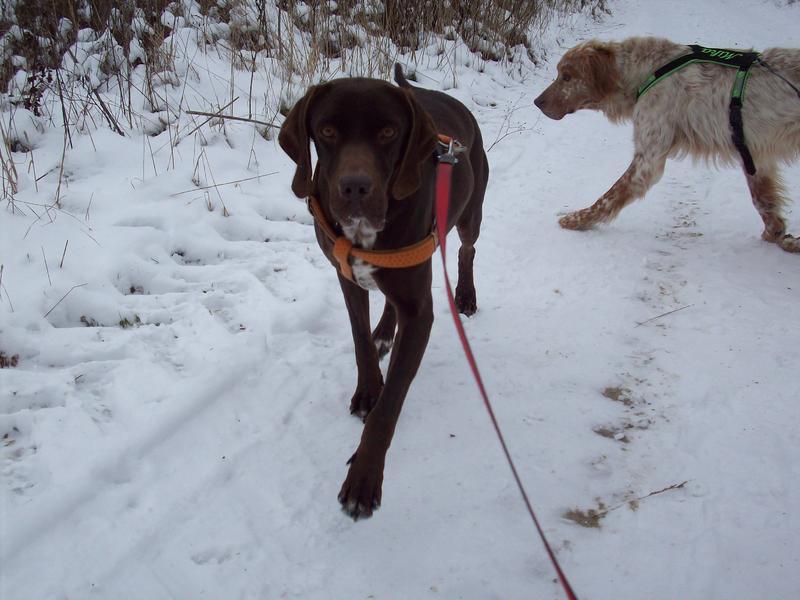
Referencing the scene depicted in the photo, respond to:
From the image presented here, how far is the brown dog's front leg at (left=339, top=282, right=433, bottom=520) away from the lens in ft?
5.91

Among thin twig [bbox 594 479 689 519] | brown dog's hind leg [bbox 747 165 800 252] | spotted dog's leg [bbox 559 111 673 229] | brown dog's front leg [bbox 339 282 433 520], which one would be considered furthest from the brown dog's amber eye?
brown dog's hind leg [bbox 747 165 800 252]

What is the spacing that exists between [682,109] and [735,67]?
1.22 feet

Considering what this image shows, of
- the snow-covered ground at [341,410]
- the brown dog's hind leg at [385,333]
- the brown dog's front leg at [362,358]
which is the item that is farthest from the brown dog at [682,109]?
the brown dog's front leg at [362,358]

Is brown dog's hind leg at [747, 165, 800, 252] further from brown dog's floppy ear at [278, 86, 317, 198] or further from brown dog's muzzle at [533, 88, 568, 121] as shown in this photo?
brown dog's floppy ear at [278, 86, 317, 198]

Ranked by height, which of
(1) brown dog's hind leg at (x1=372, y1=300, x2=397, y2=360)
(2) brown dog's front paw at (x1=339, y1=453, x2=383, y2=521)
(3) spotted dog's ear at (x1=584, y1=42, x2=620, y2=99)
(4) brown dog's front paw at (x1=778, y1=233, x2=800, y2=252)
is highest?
(3) spotted dog's ear at (x1=584, y1=42, x2=620, y2=99)

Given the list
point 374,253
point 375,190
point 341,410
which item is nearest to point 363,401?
point 341,410

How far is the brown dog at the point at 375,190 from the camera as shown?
1805 millimetres

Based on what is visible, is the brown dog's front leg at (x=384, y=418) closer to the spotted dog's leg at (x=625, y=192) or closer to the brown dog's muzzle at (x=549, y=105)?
the spotted dog's leg at (x=625, y=192)

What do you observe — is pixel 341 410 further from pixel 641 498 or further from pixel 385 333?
pixel 641 498

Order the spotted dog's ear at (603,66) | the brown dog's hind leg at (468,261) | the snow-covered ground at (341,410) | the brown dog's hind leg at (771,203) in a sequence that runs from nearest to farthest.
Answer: the snow-covered ground at (341,410) → the brown dog's hind leg at (468,261) → the brown dog's hind leg at (771,203) → the spotted dog's ear at (603,66)

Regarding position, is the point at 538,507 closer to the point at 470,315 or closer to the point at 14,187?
the point at 470,315

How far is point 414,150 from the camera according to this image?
6.23 feet

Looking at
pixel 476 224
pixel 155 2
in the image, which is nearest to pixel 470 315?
pixel 476 224

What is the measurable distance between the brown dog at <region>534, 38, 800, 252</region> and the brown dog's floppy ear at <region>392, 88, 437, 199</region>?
2412 mm
